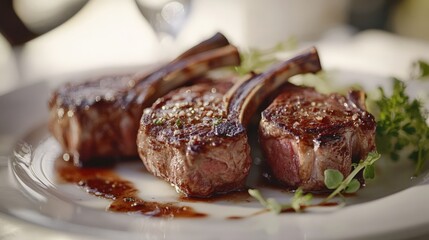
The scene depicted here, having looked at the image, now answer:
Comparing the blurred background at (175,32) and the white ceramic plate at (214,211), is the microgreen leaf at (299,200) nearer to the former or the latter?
the white ceramic plate at (214,211)

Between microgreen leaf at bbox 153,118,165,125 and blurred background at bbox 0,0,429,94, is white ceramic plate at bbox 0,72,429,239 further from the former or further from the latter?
blurred background at bbox 0,0,429,94

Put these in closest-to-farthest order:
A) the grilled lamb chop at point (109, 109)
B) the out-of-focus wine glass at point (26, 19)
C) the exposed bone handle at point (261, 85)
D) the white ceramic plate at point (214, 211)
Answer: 1. the white ceramic plate at point (214, 211)
2. the exposed bone handle at point (261, 85)
3. the grilled lamb chop at point (109, 109)
4. the out-of-focus wine glass at point (26, 19)

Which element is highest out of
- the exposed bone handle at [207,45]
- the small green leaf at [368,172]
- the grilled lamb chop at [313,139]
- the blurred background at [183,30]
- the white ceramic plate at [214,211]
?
the exposed bone handle at [207,45]

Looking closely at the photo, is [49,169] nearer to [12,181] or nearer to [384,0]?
[12,181]

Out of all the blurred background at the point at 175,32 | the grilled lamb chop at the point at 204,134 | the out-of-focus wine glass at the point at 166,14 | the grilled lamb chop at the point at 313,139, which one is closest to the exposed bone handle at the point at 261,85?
the grilled lamb chop at the point at 204,134

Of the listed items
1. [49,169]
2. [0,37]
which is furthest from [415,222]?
[0,37]
